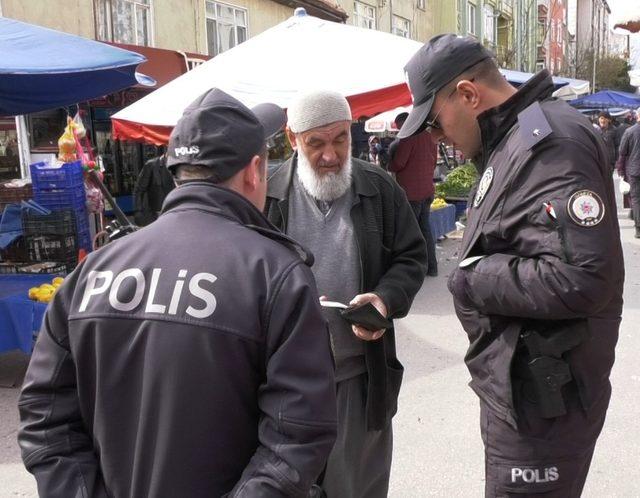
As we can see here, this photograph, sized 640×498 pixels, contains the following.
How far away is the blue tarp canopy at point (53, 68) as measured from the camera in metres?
5.08

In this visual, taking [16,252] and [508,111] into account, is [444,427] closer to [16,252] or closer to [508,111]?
[508,111]

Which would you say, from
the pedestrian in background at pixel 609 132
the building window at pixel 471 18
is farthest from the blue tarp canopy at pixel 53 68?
the building window at pixel 471 18

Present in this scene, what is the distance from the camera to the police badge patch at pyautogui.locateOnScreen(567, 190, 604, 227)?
5.85ft

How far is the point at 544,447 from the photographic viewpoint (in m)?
1.95

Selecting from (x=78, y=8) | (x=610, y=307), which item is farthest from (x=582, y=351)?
(x=78, y=8)

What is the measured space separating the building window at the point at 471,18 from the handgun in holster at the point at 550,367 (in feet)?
113

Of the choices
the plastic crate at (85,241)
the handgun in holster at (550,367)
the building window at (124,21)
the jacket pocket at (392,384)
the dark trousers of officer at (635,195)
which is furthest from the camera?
the building window at (124,21)

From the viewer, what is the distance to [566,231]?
1.80m

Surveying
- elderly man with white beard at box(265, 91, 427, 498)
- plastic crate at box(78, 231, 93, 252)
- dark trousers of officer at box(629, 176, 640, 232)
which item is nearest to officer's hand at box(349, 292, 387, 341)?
elderly man with white beard at box(265, 91, 427, 498)

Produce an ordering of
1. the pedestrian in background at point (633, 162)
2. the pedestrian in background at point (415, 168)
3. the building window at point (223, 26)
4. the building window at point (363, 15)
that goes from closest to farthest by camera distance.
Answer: the pedestrian in background at point (415, 168) < the pedestrian in background at point (633, 162) < the building window at point (223, 26) < the building window at point (363, 15)

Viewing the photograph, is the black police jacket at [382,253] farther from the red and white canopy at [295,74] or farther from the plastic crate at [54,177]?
the plastic crate at [54,177]

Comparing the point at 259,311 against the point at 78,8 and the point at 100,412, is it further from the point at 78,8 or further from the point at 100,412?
the point at 78,8

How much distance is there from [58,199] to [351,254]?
4.40m

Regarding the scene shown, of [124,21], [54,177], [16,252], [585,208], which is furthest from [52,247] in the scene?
[124,21]
